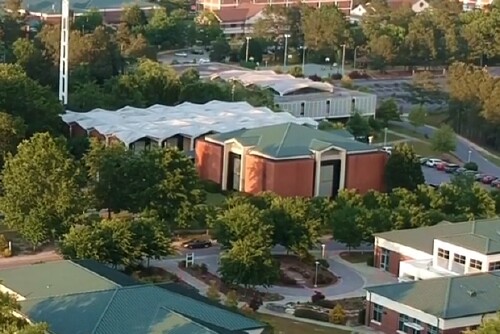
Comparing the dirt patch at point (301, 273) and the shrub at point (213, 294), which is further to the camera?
the dirt patch at point (301, 273)

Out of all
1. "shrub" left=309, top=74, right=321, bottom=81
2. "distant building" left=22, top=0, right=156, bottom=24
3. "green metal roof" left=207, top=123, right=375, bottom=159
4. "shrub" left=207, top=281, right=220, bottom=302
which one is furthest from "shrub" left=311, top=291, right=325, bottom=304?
"distant building" left=22, top=0, right=156, bottom=24

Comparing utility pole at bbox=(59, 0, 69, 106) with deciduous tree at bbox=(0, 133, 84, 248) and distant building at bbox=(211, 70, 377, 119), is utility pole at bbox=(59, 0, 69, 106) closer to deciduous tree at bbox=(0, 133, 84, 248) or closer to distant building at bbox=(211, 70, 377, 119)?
distant building at bbox=(211, 70, 377, 119)

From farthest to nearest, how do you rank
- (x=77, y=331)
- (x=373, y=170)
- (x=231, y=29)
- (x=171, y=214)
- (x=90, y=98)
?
1. (x=231, y=29)
2. (x=90, y=98)
3. (x=373, y=170)
4. (x=171, y=214)
5. (x=77, y=331)

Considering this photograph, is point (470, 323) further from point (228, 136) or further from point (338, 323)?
point (228, 136)

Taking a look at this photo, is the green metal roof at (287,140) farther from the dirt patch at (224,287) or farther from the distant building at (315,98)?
the distant building at (315,98)

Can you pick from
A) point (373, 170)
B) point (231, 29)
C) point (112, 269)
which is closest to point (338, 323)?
point (112, 269)

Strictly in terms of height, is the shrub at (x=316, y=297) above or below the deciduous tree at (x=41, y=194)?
below

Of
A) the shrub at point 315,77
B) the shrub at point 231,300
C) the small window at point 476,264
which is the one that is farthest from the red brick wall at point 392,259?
the shrub at point 315,77

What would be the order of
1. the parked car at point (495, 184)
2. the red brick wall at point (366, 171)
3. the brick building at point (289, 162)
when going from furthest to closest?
the parked car at point (495, 184), the red brick wall at point (366, 171), the brick building at point (289, 162)
